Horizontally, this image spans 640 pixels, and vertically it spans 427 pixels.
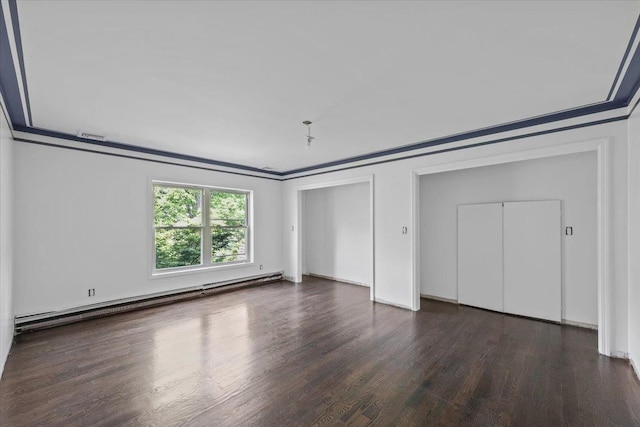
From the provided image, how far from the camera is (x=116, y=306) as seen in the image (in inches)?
177

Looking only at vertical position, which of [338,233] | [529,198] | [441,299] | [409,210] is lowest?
[441,299]

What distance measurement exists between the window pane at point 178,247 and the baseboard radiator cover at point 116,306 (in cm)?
53

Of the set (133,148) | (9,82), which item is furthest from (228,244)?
(9,82)

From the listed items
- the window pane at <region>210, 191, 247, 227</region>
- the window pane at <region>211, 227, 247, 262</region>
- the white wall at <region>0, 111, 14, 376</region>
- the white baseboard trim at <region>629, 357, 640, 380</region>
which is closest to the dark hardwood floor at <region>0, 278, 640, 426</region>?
the white baseboard trim at <region>629, 357, 640, 380</region>

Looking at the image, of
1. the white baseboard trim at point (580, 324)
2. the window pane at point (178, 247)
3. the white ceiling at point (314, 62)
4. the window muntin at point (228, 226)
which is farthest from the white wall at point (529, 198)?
the window pane at point (178, 247)

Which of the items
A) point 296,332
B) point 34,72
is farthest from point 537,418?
point 34,72

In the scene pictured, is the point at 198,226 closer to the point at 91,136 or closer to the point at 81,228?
A: the point at 81,228

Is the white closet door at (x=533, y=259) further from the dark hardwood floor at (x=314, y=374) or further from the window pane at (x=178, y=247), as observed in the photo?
the window pane at (x=178, y=247)

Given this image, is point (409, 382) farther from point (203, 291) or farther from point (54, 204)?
point (54, 204)

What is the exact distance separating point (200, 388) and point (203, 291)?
331 centimetres

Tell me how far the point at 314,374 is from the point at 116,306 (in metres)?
3.64

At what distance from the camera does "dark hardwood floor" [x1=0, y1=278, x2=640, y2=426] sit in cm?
216

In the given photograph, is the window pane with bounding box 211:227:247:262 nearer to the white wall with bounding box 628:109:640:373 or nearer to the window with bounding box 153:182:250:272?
the window with bounding box 153:182:250:272

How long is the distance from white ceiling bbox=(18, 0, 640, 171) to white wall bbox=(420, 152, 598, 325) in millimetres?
1319
